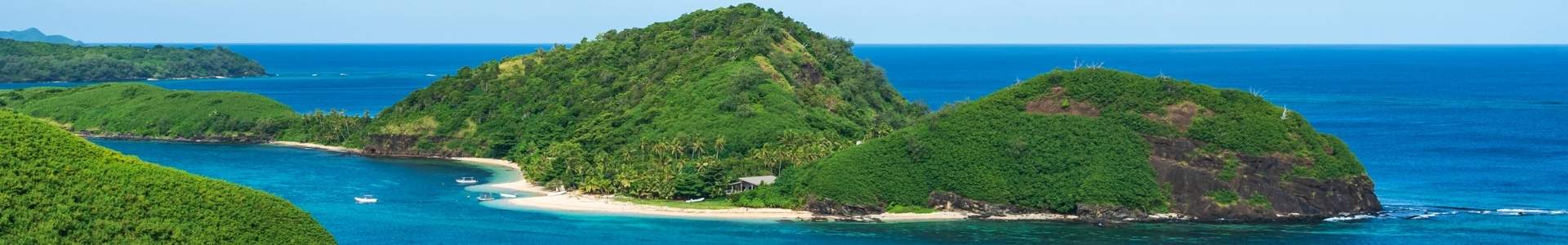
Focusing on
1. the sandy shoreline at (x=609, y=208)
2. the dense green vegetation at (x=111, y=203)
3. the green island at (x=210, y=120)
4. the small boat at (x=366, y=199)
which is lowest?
the small boat at (x=366, y=199)

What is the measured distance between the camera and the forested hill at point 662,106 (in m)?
127

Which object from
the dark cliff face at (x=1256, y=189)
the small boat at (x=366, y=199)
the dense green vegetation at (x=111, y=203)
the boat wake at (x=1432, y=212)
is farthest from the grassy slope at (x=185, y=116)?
the boat wake at (x=1432, y=212)

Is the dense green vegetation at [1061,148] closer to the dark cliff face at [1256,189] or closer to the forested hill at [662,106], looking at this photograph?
the dark cliff face at [1256,189]

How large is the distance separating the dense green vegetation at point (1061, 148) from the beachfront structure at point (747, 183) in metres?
2.04

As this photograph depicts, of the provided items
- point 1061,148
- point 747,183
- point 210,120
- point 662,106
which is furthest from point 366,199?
point 210,120

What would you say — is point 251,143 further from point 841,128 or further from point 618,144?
Result: point 841,128

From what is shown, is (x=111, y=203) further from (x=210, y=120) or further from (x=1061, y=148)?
(x=210, y=120)

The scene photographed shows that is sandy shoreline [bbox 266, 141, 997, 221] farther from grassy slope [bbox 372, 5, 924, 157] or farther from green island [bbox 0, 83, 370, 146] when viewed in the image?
green island [bbox 0, 83, 370, 146]

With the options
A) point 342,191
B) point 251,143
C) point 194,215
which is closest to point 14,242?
point 194,215

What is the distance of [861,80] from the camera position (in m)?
164

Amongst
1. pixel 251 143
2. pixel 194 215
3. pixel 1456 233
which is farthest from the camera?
pixel 251 143

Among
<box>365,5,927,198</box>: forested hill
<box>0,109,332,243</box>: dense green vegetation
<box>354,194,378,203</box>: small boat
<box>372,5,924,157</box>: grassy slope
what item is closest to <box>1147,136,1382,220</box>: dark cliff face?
<box>365,5,927,198</box>: forested hill

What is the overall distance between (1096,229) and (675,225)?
88.3ft

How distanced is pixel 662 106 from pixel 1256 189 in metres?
56.9
